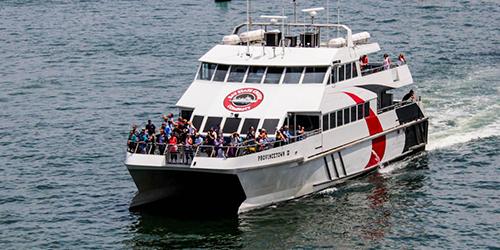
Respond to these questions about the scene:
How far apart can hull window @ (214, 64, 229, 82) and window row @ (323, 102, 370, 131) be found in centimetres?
456

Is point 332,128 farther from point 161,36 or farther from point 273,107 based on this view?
point 161,36

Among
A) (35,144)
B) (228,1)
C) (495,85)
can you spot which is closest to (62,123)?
(35,144)

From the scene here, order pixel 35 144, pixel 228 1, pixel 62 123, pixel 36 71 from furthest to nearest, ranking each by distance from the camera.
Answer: pixel 228 1 < pixel 36 71 < pixel 62 123 < pixel 35 144

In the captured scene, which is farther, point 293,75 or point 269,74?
point 269,74

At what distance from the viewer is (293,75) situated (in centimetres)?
4650

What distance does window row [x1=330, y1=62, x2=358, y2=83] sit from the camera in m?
47.3

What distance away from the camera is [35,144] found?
55.2m

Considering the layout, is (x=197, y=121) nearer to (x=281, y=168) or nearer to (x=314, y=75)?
(x=281, y=168)

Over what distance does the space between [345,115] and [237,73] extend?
477 cm

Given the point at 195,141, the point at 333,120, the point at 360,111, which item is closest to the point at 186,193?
A: the point at 195,141

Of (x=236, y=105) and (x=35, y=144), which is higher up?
(x=236, y=105)

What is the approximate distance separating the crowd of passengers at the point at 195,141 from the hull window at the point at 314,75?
297cm

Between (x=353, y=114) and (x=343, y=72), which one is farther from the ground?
(x=343, y=72)

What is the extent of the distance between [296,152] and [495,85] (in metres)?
22.7
